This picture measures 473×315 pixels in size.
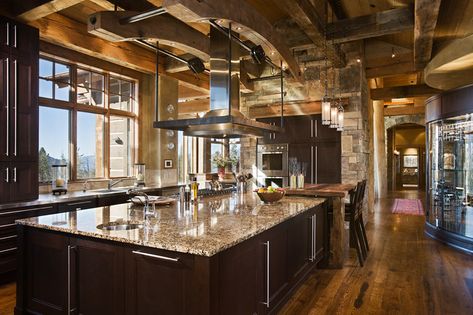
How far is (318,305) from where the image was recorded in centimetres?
315

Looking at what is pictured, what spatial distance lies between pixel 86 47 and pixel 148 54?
1334mm

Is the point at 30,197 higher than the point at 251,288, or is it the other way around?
the point at 30,197

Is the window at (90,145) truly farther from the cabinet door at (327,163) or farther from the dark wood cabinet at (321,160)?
the cabinet door at (327,163)

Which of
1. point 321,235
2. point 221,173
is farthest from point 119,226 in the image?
point 221,173

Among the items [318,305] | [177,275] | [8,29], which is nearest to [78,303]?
[177,275]

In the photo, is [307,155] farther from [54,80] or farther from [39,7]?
[39,7]


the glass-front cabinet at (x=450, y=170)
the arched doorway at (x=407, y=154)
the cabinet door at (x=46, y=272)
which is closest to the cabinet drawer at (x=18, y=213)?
the cabinet door at (x=46, y=272)

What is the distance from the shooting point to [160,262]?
6.40ft

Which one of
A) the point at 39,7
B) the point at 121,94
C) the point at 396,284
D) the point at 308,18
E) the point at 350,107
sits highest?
the point at 308,18

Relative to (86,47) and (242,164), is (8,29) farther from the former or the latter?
(242,164)

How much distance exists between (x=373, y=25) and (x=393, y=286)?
3.54 metres

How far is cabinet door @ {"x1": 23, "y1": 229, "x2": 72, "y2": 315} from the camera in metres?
2.38

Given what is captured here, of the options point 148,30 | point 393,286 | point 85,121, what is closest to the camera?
point 148,30

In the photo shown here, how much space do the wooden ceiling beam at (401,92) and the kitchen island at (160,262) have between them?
7438 mm
